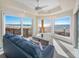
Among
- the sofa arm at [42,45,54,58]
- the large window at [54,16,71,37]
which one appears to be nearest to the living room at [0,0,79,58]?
the large window at [54,16,71,37]

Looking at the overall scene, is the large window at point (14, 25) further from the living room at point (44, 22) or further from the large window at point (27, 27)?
the large window at point (27, 27)

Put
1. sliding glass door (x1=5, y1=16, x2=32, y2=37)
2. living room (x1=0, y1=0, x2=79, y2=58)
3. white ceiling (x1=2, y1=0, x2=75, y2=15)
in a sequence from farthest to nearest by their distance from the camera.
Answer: sliding glass door (x1=5, y1=16, x2=32, y2=37) < white ceiling (x1=2, y1=0, x2=75, y2=15) < living room (x1=0, y1=0, x2=79, y2=58)

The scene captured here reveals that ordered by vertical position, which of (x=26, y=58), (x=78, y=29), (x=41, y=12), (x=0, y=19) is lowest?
(x=26, y=58)

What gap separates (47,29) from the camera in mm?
9992

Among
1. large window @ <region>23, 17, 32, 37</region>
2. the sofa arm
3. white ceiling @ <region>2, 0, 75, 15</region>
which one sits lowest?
the sofa arm

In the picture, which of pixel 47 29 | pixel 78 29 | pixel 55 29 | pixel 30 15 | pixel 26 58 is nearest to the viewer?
pixel 26 58

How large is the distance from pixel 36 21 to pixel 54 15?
6.37ft

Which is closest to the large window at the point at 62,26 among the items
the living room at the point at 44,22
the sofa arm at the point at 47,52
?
the living room at the point at 44,22

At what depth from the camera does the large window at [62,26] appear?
7.94 m

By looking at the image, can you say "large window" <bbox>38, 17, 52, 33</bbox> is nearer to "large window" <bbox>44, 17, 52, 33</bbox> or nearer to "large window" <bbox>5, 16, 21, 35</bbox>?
"large window" <bbox>44, 17, 52, 33</bbox>

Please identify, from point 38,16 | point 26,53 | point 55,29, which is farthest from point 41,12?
point 26,53

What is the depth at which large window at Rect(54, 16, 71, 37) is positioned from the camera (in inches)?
313

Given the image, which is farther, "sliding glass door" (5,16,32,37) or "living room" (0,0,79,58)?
"sliding glass door" (5,16,32,37)

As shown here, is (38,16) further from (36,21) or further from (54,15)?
(54,15)
